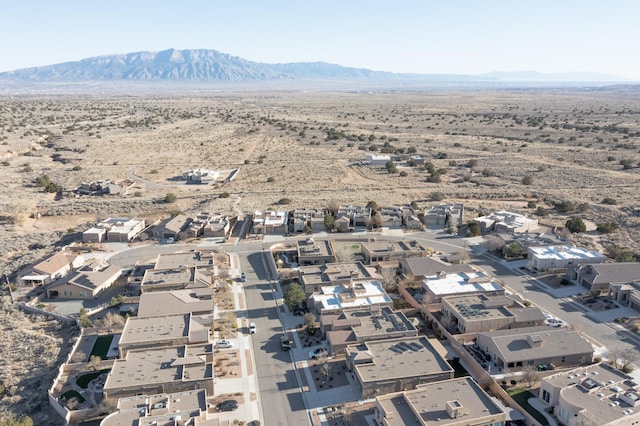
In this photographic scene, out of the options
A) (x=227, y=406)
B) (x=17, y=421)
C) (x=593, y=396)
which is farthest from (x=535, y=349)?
(x=17, y=421)

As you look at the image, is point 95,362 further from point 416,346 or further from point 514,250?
point 514,250

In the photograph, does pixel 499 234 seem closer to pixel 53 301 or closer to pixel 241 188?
pixel 241 188

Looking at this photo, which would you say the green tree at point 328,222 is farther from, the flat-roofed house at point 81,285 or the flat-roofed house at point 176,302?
the flat-roofed house at point 81,285

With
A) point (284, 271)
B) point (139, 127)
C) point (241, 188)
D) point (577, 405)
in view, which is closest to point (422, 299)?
point (284, 271)

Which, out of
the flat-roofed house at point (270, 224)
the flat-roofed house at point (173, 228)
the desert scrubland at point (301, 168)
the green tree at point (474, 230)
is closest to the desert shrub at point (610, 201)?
the desert scrubland at point (301, 168)

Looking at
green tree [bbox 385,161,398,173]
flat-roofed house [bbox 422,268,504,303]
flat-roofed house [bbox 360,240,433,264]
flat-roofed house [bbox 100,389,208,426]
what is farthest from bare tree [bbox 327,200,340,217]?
A: flat-roofed house [bbox 100,389,208,426]

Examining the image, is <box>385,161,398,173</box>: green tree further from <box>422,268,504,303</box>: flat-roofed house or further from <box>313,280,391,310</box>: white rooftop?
<box>313,280,391,310</box>: white rooftop
